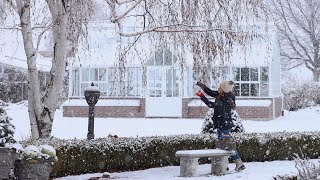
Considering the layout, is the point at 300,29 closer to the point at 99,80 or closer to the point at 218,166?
the point at 99,80

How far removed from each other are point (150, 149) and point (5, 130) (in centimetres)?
329

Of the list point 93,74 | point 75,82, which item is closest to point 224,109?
point 93,74

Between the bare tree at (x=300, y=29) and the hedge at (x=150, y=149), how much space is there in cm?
3103

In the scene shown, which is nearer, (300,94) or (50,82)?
(50,82)

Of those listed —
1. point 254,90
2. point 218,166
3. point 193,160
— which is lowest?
point 218,166

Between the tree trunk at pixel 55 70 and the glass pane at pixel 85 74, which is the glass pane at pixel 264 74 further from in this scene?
the tree trunk at pixel 55 70

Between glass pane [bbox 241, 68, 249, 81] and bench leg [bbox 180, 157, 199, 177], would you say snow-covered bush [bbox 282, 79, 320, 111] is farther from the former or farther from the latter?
bench leg [bbox 180, 157, 199, 177]

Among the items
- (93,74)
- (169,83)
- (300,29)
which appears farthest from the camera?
(300,29)

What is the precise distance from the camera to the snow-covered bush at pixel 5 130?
860cm

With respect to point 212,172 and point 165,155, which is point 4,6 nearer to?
point 165,155

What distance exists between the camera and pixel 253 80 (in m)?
28.9

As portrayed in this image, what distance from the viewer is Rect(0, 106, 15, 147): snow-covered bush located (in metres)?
8.60

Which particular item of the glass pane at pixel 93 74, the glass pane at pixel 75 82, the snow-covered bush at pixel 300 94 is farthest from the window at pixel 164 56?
the snow-covered bush at pixel 300 94

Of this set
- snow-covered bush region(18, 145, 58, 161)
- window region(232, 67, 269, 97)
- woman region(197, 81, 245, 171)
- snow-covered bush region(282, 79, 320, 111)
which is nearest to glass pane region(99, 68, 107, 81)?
window region(232, 67, 269, 97)
